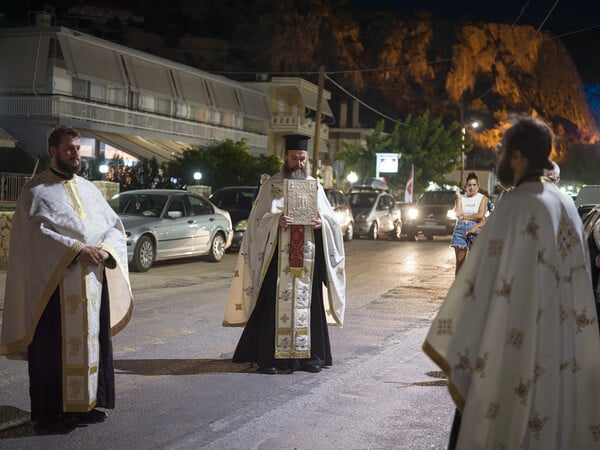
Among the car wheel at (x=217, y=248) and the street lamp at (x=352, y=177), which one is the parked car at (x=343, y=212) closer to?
the car wheel at (x=217, y=248)

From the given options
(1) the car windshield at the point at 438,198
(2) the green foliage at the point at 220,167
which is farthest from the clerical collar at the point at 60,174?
(1) the car windshield at the point at 438,198

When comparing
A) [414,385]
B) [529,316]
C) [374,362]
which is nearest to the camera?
[529,316]

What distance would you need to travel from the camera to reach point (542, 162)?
450 centimetres

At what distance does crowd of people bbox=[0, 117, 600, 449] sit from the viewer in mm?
4348

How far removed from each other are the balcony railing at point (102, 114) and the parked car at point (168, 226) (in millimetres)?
19249

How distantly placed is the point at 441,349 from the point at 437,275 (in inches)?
549

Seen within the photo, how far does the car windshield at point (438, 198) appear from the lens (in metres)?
32.8

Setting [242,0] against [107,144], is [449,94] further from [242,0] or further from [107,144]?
[107,144]

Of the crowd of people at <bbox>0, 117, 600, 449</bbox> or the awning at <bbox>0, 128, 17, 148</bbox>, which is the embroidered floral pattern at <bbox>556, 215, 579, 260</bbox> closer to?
the crowd of people at <bbox>0, 117, 600, 449</bbox>

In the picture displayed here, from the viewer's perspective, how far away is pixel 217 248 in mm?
20250

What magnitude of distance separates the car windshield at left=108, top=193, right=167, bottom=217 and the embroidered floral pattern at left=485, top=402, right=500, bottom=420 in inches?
576

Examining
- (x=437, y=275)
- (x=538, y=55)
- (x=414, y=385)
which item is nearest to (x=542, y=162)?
(x=414, y=385)

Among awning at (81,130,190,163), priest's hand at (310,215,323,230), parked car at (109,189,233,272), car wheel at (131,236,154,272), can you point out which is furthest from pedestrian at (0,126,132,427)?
awning at (81,130,190,163)

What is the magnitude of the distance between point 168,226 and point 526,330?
1454 cm
